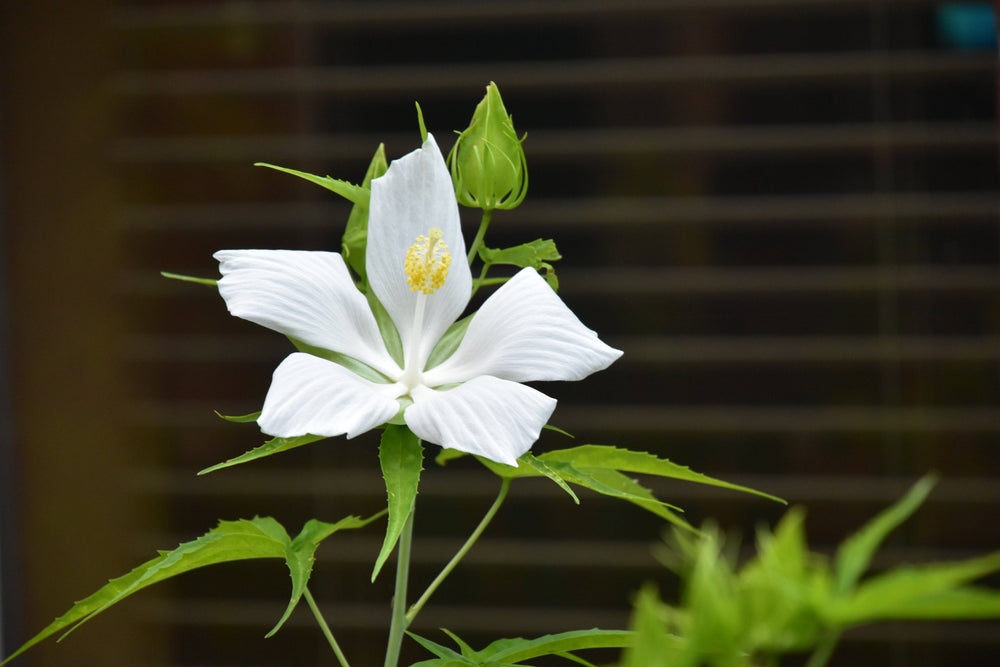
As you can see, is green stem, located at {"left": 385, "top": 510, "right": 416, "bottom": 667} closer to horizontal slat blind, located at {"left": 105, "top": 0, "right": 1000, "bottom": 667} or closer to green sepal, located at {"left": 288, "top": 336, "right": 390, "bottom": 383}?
green sepal, located at {"left": 288, "top": 336, "right": 390, "bottom": 383}

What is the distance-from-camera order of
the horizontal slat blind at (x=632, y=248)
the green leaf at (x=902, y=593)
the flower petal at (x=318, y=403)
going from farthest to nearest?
the horizontal slat blind at (x=632, y=248) → the flower petal at (x=318, y=403) → the green leaf at (x=902, y=593)

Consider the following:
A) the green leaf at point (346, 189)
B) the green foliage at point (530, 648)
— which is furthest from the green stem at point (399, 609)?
the green leaf at point (346, 189)

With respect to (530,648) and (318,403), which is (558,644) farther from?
(318,403)

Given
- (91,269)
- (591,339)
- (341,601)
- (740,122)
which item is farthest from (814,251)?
(591,339)

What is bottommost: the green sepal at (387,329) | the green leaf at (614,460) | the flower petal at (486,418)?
the green leaf at (614,460)

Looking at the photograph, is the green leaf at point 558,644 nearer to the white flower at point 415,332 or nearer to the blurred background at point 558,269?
the white flower at point 415,332

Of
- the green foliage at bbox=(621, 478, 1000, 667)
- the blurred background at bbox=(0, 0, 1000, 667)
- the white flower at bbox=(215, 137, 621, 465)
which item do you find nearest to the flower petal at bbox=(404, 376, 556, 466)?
the white flower at bbox=(215, 137, 621, 465)
